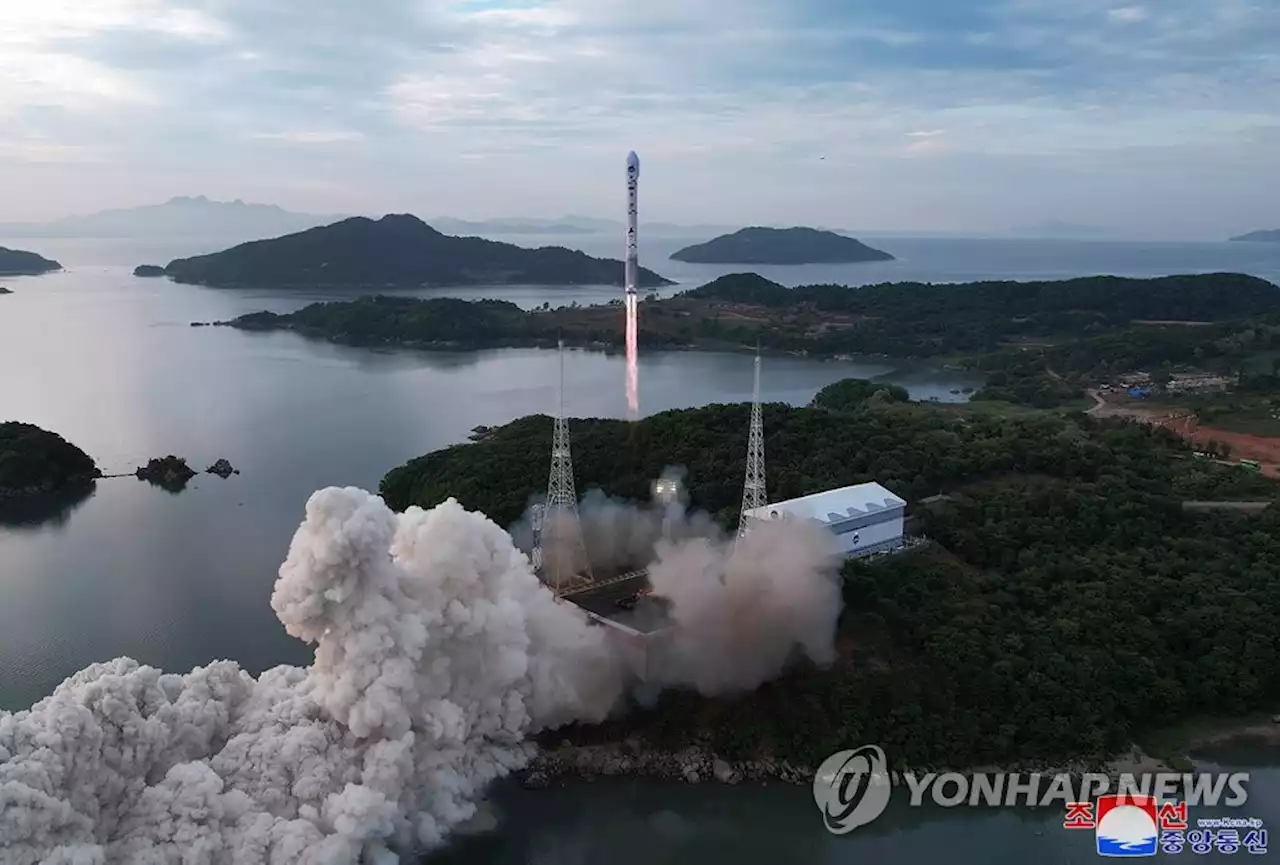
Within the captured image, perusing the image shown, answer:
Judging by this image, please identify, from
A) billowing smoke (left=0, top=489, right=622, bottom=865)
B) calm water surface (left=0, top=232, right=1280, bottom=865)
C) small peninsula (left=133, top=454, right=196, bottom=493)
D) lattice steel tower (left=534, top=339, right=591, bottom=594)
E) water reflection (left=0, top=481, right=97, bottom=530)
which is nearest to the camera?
billowing smoke (left=0, top=489, right=622, bottom=865)

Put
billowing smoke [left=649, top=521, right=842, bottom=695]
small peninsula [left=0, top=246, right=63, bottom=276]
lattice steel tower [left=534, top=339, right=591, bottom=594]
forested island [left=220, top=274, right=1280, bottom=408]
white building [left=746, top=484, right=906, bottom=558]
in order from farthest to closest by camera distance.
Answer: small peninsula [left=0, top=246, right=63, bottom=276], forested island [left=220, top=274, right=1280, bottom=408], lattice steel tower [left=534, top=339, right=591, bottom=594], white building [left=746, top=484, right=906, bottom=558], billowing smoke [left=649, top=521, right=842, bottom=695]

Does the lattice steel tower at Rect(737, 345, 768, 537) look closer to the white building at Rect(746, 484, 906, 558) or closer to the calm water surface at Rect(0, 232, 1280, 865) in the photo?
the white building at Rect(746, 484, 906, 558)

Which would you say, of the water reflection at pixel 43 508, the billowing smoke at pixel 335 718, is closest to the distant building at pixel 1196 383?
the billowing smoke at pixel 335 718

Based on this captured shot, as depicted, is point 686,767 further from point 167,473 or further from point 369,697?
point 167,473

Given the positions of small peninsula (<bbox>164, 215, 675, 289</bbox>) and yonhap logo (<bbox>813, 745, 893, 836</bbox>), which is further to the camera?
small peninsula (<bbox>164, 215, 675, 289</bbox>)

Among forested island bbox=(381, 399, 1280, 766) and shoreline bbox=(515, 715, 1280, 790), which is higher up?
forested island bbox=(381, 399, 1280, 766)

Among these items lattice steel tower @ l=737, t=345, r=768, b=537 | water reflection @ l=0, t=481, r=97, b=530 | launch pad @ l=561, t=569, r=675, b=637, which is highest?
lattice steel tower @ l=737, t=345, r=768, b=537

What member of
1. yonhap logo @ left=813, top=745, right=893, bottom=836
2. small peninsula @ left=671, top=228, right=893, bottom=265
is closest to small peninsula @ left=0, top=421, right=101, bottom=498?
yonhap logo @ left=813, top=745, right=893, bottom=836

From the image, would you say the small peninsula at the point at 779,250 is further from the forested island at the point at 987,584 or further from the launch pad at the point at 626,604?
the launch pad at the point at 626,604
